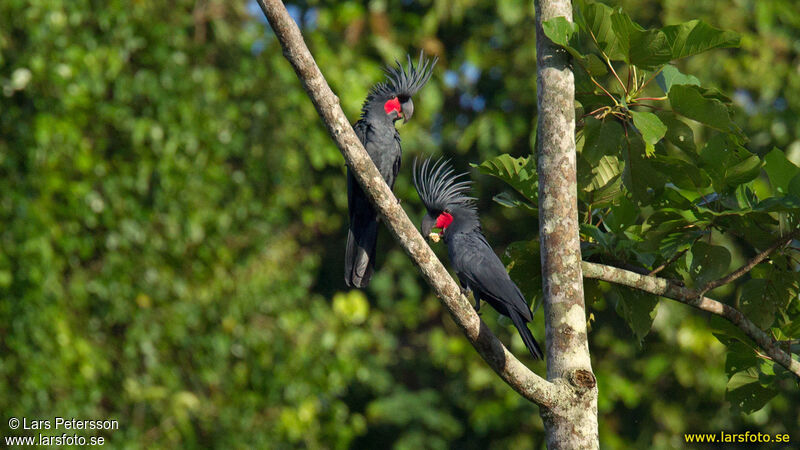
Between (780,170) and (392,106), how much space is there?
2.06 meters

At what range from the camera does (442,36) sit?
7254mm

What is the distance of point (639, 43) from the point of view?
7.32 feet

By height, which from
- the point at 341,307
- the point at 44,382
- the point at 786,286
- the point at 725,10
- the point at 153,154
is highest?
the point at 725,10

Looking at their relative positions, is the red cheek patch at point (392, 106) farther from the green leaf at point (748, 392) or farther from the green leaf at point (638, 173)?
the green leaf at point (748, 392)

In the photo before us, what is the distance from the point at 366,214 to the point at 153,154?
2172mm

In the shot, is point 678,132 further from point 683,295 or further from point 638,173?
point 683,295

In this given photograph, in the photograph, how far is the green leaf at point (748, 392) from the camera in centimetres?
273

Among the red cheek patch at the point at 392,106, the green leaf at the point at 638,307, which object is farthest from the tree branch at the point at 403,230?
the red cheek patch at the point at 392,106

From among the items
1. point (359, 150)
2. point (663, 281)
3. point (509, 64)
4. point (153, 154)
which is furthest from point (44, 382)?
point (509, 64)

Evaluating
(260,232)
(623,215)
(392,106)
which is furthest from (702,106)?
(260,232)

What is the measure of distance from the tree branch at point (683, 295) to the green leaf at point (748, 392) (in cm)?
25

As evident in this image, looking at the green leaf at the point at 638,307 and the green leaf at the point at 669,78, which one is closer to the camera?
the green leaf at the point at 669,78

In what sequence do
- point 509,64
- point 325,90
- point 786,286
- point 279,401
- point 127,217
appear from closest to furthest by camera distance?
point 325,90, point 786,286, point 127,217, point 279,401, point 509,64

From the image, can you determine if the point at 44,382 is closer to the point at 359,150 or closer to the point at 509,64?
the point at 359,150
